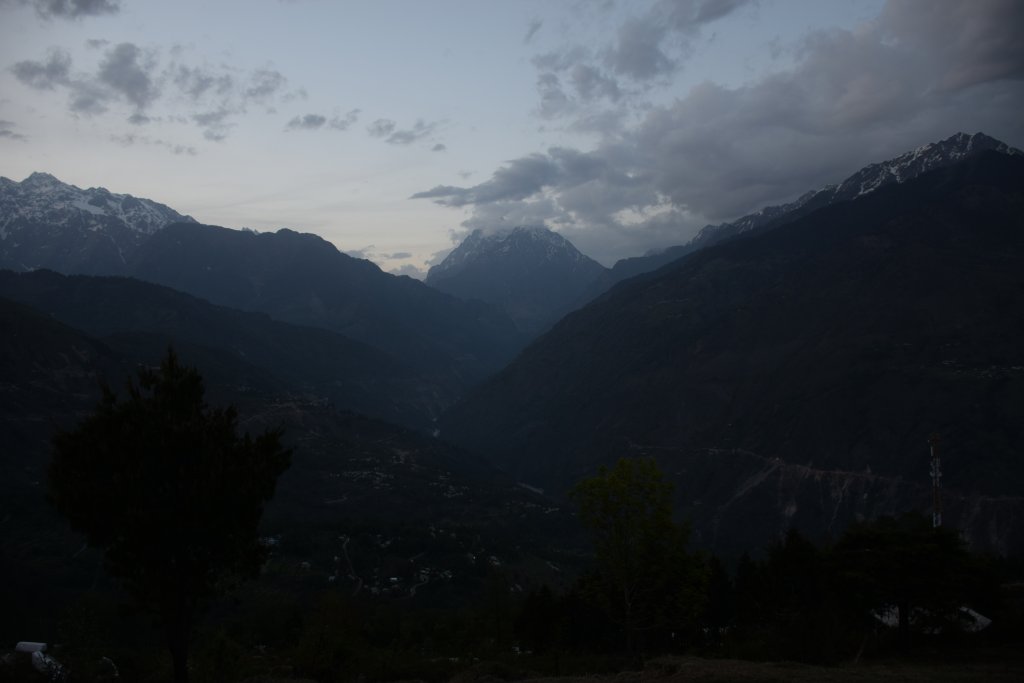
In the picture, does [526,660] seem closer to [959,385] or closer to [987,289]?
[959,385]

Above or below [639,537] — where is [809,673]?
below

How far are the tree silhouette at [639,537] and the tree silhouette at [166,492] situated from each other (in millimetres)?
15970

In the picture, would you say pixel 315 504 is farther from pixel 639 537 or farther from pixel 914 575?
pixel 914 575

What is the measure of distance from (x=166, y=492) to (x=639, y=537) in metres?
20.3

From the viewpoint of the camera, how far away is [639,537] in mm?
32719

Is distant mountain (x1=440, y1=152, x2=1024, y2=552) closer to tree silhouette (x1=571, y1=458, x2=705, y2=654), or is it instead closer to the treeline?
the treeline

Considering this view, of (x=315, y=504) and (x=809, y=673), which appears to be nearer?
(x=809, y=673)

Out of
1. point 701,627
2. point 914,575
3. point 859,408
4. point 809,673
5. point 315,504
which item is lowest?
point 315,504

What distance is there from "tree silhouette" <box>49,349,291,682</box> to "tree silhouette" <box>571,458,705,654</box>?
16.0 m

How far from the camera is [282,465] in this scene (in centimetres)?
2242

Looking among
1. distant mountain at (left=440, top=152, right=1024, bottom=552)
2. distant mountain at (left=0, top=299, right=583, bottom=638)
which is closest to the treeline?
distant mountain at (left=0, top=299, right=583, bottom=638)

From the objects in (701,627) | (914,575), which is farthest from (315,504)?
(914,575)

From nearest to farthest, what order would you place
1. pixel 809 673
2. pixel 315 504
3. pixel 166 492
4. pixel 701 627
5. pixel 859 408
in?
pixel 166 492 → pixel 809 673 → pixel 701 627 → pixel 315 504 → pixel 859 408

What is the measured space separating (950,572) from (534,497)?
134209 millimetres
